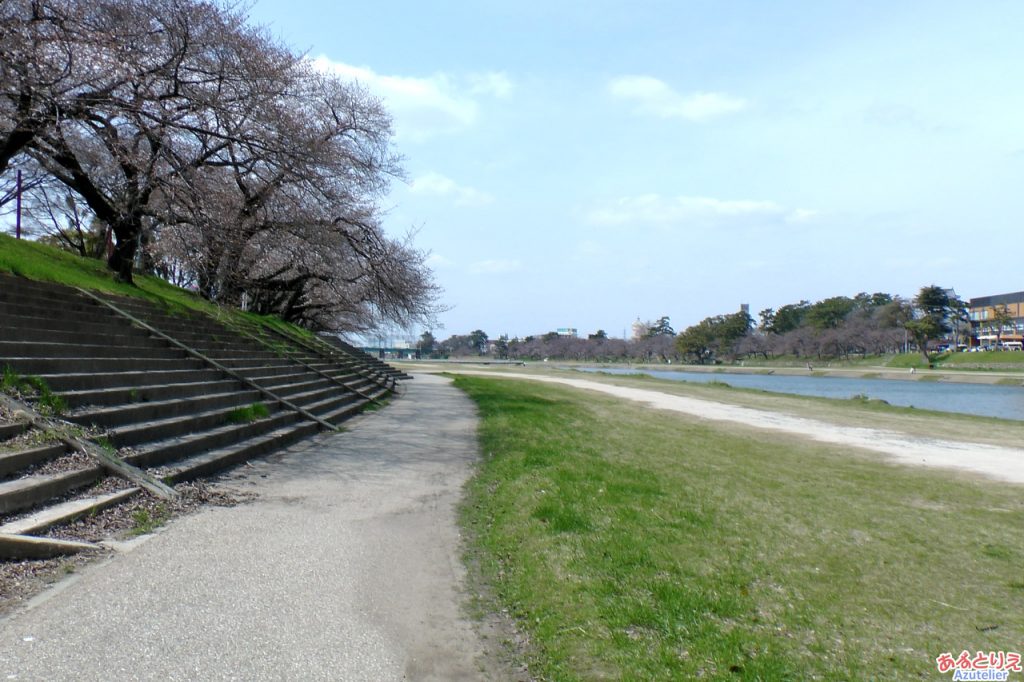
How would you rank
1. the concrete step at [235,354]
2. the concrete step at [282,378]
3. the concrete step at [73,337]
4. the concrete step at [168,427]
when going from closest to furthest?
1. the concrete step at [168,427]
2. the concrete step at [73,337]
3. the concrete step at [235,354]
4. the concrete step at [282,378]

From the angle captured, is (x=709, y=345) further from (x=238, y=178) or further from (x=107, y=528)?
(x=107, y=528)

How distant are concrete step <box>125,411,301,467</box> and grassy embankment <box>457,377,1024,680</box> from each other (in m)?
3.40

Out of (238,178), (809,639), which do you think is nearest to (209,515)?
(809,639)

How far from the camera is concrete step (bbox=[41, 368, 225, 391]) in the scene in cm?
779

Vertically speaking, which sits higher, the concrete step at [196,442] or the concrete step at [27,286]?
the concrete step at [27,286]

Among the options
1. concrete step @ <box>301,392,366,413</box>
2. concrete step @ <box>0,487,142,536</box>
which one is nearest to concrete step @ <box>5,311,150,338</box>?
concrete step @ <box>301,392,366,413</box>

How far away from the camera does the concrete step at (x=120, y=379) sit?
25.6 ft

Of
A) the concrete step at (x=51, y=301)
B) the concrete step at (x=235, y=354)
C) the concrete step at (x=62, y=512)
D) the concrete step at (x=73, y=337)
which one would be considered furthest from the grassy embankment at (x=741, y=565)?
the concrete step at (x=51, y=301)

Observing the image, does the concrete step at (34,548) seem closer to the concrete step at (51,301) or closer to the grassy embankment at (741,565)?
the grassy embankment at (741,565)

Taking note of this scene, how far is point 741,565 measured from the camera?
5.53 m

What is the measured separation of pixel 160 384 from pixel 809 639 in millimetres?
8819

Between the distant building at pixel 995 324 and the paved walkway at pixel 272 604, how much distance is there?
360ft

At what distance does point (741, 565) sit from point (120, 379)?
25.3 ft

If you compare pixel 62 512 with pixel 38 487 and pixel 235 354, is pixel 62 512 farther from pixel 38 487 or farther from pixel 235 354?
pixel 235 354
